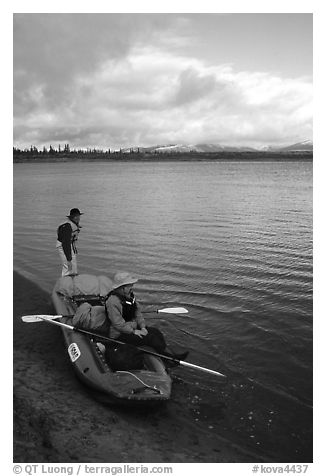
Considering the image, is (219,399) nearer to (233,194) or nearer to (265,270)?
(265,270)

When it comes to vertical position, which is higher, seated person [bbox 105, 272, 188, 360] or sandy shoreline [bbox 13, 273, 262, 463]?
seated person [bbox 105, 272, 188, 360]

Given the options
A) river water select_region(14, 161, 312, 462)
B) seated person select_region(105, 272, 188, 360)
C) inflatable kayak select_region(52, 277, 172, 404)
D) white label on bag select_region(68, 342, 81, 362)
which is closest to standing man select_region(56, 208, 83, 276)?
river water select_region(14, 161, 312, 462)

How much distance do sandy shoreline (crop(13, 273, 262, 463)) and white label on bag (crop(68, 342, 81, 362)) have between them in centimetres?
36

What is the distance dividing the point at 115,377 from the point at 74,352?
1117 mm

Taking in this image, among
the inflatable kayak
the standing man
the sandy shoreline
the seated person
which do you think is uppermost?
the standing man

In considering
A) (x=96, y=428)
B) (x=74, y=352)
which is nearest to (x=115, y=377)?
(x=96, y=428)

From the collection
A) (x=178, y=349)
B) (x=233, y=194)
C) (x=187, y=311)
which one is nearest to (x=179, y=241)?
(x=187, y=311)

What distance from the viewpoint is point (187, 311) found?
10219 mm

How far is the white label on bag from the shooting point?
296 inches

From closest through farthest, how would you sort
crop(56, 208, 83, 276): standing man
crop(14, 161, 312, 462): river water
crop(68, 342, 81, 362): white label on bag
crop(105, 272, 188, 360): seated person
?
crop(14, 161, 312, 462): river water → crop(105, 272, 188, 360): seated person → crop(68, 342, 81, 362): white label on bag → crop(56, 208, 83, 276): standing man

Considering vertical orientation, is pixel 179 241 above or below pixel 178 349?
above

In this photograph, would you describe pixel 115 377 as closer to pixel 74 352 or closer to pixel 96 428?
pixel 96 428

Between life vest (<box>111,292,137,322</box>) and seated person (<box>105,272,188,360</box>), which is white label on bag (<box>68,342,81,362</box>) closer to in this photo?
seated person (<box>105,272,188,360</box>)
